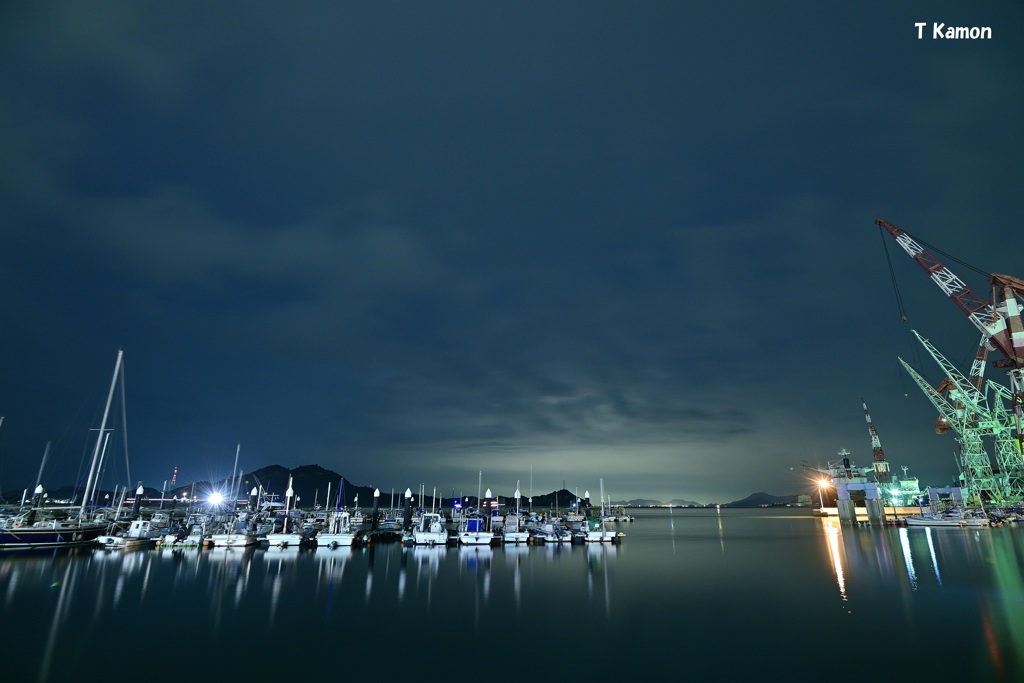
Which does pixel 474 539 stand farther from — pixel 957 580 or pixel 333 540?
pixel 957 580

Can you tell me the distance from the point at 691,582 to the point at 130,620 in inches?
2028

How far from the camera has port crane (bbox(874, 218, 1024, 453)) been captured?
240 ft

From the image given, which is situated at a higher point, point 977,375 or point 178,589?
point 977,375

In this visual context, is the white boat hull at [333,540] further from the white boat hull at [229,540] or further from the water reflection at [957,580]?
the water reflection at [957,580]

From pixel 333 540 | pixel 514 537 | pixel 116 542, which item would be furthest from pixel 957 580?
pixel 116 542

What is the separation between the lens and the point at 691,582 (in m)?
53.3

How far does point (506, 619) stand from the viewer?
115ft

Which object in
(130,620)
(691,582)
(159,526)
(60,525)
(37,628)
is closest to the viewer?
(37,628)

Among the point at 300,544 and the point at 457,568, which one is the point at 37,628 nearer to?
the point at 457,568

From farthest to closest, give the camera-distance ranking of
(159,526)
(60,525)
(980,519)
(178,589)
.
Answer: (980,519) → (159,526) → (60,525) → (178,589)

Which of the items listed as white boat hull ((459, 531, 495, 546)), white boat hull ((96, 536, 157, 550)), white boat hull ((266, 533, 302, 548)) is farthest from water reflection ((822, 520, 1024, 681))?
white boat hull ((96, 536, 157, 550))

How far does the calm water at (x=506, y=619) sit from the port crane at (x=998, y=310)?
30.8 m

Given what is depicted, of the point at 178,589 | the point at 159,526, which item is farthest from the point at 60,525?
the point at 178,589

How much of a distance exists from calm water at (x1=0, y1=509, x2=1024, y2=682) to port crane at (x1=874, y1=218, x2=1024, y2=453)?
30771 millimetres
